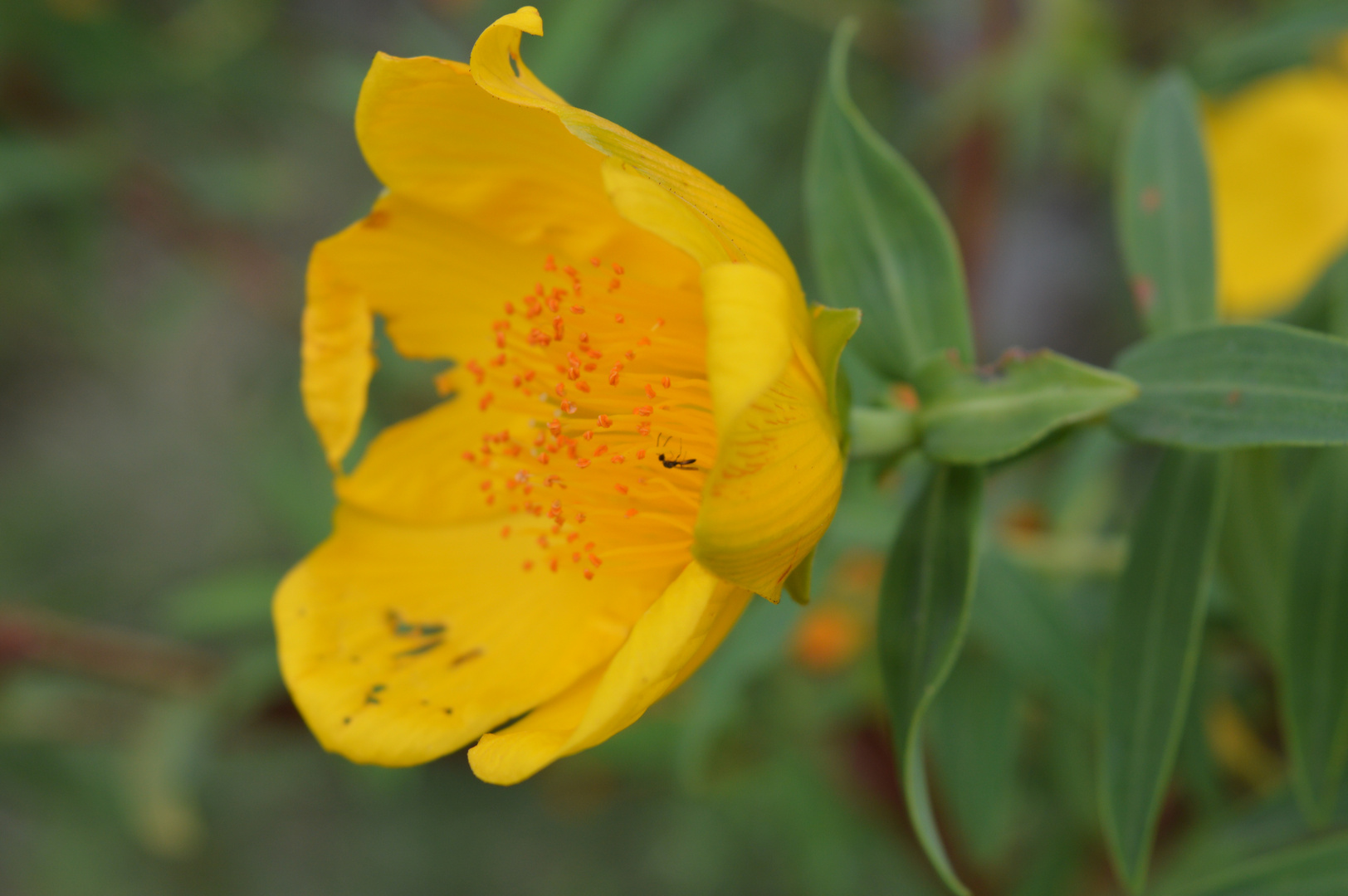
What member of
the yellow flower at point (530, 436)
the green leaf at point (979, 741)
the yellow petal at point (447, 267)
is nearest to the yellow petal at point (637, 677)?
the yellow flower at point (530, 436)

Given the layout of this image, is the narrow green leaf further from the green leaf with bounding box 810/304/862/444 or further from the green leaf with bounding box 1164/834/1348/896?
the green leaf with bounding box 810/304/862/444

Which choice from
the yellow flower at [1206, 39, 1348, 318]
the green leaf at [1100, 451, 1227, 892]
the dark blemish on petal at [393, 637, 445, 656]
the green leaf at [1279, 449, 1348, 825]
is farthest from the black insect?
the yellow flower at [1206, 39, 1348, 318]

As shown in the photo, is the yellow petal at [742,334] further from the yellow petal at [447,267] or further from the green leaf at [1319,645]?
the green leaf at [1319,645]

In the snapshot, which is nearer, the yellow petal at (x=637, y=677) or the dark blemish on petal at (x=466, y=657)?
the yellow petal at (x=637, y=677)

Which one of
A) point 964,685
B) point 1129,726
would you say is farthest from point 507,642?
point 964,685

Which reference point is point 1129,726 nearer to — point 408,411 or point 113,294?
point 408,411

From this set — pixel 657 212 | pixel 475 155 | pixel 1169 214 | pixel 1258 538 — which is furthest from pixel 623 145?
pixel 1258 538
